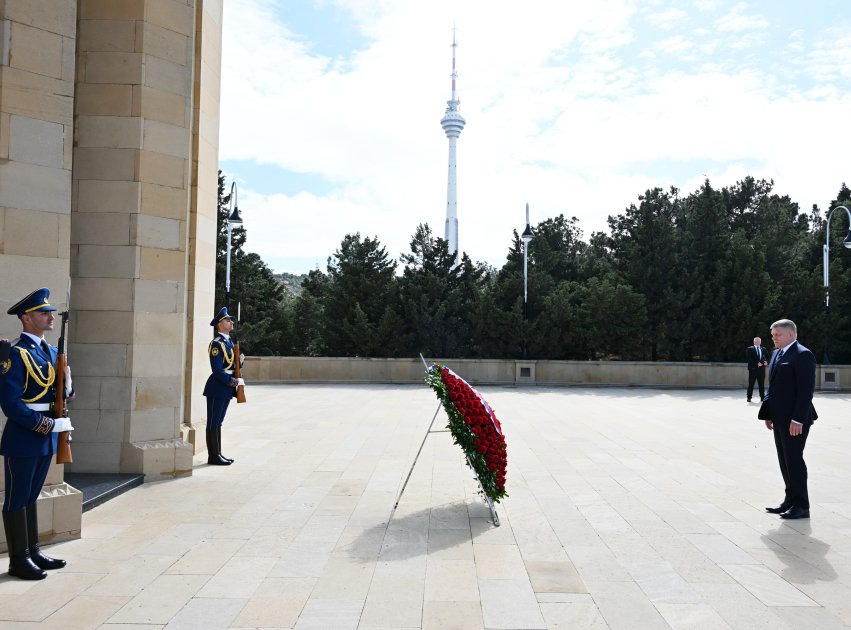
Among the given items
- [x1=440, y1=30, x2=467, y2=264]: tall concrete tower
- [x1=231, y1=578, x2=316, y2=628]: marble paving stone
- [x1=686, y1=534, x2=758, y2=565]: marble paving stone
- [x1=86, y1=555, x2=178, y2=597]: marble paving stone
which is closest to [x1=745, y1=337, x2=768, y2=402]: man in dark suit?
[x1=686, y1=534, x2=758, y2=565]: marble paving stone

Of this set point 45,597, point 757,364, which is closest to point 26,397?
point 45,597

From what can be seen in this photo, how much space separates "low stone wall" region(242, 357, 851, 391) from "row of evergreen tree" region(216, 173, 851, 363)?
8.74 ft

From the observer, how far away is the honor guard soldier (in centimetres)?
478

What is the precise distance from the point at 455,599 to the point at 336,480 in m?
4.03

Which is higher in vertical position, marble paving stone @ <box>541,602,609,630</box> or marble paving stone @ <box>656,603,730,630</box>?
marble paving stone @ <box>656,603,730,630</box>

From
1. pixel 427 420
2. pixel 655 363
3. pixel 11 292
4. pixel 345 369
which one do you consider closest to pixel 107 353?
pixel 11 292

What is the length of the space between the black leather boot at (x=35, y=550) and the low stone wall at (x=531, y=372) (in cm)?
1899

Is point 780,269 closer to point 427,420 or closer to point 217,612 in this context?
point 427,420

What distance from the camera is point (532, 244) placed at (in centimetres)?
3412

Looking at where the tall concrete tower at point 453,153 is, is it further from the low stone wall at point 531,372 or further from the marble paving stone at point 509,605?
the marble paving stone at point 509,605

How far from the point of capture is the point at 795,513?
22.2ft

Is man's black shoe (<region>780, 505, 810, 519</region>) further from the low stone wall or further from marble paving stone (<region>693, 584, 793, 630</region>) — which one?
the low stone wall

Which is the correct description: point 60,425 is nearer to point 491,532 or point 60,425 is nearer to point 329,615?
point 329,615

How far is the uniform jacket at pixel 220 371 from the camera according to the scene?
905 centimetres
